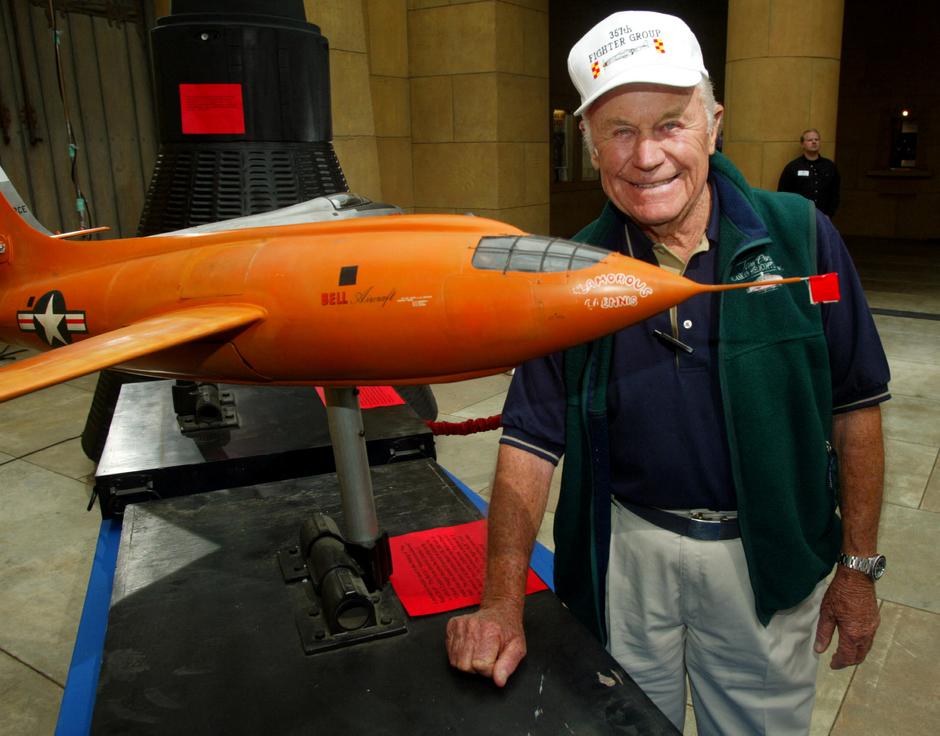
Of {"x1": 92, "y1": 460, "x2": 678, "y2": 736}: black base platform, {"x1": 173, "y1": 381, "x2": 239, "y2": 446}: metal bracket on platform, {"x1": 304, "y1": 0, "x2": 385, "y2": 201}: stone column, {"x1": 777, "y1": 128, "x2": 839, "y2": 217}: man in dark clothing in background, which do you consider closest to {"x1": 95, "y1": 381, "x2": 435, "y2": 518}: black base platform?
{"x1": 173, "y1": 381, "x2": 239, "y2": 446}: metal bracket on platform

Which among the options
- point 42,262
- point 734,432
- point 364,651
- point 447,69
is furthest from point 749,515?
point 447,69

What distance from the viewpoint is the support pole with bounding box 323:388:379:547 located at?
171 cm

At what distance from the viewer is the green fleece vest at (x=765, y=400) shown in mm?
A: 1856

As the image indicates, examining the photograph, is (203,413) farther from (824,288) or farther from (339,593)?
(824,288)

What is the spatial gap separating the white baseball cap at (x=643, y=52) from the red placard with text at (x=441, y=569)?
122 cm

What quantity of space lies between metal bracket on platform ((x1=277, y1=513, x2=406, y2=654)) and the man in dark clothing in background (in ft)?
29.4

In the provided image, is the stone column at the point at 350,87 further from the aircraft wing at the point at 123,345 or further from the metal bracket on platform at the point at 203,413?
the aircraft wing at the point at 123,345

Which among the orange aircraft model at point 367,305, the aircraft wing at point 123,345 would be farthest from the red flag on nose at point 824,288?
the aircraft wing at point 123,345

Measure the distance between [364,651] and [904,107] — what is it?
18.1 metres

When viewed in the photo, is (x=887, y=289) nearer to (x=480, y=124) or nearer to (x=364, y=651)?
(x=480, y=124)

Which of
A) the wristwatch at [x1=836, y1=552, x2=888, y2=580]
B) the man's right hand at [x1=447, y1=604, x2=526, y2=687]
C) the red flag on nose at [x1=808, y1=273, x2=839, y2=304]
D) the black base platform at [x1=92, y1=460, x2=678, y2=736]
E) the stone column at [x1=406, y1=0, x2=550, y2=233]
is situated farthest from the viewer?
the stone column at [x1=406, y1=0, x2=550, y2=233]

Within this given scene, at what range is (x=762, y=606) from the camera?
1.96 m

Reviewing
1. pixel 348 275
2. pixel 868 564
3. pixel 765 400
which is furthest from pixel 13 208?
pixel 868 564

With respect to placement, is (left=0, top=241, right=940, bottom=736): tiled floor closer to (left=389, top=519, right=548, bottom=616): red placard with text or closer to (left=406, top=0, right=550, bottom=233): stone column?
(left=389, top=519, right=548, bottom=616): red placard with text
